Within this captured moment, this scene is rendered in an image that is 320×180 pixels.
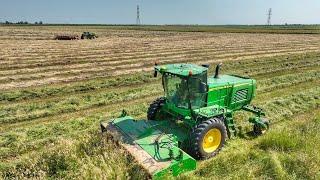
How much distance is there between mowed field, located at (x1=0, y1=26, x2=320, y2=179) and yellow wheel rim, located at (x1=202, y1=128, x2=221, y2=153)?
295 millimetres

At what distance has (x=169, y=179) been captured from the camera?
6336 millimetres

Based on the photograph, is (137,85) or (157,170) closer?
(157,170)

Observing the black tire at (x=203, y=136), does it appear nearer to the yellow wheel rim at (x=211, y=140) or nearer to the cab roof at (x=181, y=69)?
the yellow wheel rim at (x=211, y=140)

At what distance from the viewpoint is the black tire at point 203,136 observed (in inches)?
292

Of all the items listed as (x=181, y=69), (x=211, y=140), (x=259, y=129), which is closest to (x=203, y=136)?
(x=211, y=140)

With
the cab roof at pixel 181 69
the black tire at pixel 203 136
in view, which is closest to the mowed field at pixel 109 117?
the black tire at pixel 203 136

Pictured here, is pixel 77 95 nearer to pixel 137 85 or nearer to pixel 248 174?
pixel 137 85

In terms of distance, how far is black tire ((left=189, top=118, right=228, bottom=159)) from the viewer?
7.41m

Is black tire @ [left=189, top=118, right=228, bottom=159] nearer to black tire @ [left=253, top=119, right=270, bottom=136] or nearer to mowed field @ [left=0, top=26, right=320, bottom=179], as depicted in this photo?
mowed field @ [left=0, top=26, right=320, bottom=179]

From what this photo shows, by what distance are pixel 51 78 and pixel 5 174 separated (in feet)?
35.3

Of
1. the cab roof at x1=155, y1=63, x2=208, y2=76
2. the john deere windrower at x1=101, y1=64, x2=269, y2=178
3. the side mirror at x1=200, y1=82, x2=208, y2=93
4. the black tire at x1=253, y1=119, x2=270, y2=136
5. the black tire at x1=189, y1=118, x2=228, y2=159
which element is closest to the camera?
the john deere windrower at x1=101, y1=64, x2=269, y2=178

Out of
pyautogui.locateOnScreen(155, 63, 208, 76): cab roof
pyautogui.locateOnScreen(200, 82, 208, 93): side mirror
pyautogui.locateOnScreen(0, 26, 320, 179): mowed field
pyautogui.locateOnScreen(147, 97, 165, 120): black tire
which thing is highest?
pyautogui.locateOnScreen(155, 63, 208, 76): cab roof

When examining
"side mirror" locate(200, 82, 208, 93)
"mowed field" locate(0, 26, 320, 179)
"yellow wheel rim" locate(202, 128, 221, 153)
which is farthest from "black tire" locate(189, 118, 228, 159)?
"side mirror" locate(200, 82, 208, 93)

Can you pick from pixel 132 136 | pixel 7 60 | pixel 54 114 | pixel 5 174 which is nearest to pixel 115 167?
pixel 132 136
